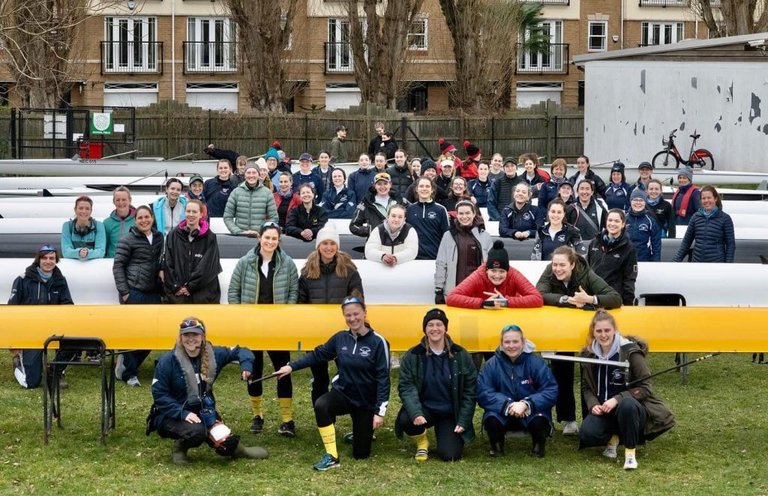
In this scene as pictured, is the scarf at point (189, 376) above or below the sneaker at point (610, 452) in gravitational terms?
above

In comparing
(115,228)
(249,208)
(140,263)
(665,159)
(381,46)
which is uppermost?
(381,46)

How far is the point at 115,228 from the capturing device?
44.4 ft

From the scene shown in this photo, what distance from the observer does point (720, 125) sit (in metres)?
30.1

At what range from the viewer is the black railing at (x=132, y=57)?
186 feet

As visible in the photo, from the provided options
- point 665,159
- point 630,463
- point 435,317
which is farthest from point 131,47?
point 630,463

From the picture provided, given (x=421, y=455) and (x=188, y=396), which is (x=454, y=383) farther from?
(x=188, y=396)

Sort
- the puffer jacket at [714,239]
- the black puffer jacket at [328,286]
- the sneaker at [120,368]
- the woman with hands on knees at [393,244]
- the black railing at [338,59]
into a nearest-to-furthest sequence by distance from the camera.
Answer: the black puffer jacket at [328,286] < the sneaker at [120,368] < the woman with hands on knees at [393,244] < the puffer jacket at [714,239] < the black railing at [338,59]

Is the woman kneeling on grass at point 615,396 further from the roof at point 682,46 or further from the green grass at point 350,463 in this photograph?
the roof at point 682,46

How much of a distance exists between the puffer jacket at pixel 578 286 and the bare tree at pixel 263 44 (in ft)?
95.8

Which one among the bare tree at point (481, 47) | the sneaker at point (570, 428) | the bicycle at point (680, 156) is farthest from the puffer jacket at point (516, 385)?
the bare tree at point (481, 47)

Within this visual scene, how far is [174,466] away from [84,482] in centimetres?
66

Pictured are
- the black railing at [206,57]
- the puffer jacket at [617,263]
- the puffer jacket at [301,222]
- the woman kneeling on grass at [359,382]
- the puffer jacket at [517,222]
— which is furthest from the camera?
the black railing at [206,57]

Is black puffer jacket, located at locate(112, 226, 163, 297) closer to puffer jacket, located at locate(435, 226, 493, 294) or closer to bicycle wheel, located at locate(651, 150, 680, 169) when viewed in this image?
puffer jacket, located at locate(435, 226, 493, 294)

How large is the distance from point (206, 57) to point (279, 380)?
158 feet
